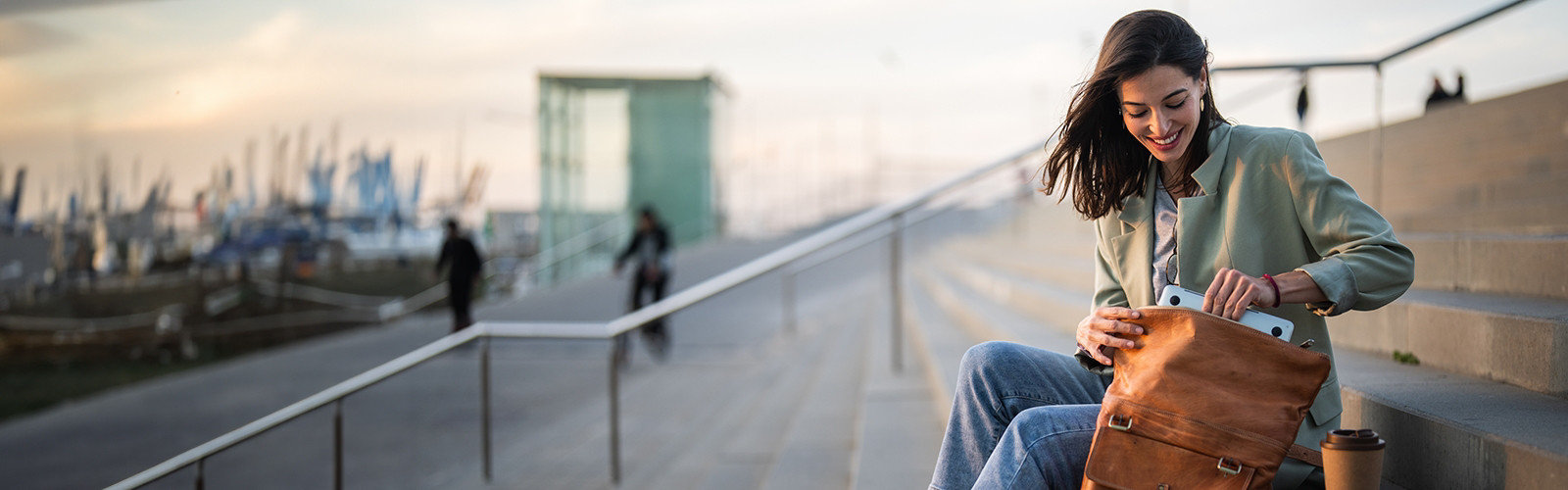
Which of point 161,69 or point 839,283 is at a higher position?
point 161,69

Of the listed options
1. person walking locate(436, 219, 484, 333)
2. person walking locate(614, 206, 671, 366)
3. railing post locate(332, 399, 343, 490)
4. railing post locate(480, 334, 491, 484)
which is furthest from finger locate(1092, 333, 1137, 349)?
person walking locate(436, 219, 484, 333)

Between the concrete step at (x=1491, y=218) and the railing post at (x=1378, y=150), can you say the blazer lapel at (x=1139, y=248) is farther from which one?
the railing post at (x=1378, y=150)

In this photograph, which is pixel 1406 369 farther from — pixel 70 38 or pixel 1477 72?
pixel 70 38

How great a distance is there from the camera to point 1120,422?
113cm

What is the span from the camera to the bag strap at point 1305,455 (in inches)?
44.4

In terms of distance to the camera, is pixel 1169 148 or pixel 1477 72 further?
pixel 1477 72

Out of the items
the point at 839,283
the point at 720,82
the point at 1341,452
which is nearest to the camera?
the point at 1341,452

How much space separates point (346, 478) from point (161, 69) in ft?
26.3

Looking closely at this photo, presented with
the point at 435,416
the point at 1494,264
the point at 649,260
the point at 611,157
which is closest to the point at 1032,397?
the point at 1494,264

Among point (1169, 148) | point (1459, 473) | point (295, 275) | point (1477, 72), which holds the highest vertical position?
point (1477, 72)

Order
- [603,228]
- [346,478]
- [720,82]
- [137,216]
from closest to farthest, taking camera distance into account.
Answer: [346,478]
[137,216]
[603,228]
[720,82]

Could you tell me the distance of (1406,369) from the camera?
5.56 feet

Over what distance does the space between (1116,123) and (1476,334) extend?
2.69 ft

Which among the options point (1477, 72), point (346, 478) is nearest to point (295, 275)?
point (346, 478)
